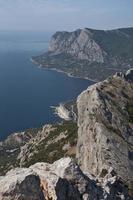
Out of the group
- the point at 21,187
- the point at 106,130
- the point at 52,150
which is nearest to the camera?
the point at 21,187

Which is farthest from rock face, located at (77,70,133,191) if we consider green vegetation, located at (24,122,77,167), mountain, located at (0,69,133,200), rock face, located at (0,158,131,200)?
rock face, located at (0,158,131,200)

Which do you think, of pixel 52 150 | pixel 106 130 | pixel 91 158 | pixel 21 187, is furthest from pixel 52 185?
pixel 52 150

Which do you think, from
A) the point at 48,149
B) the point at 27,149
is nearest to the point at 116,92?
the point at 48,149

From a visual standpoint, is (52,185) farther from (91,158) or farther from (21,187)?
(91,158)

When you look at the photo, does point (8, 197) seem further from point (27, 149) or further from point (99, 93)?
point (27, 149)

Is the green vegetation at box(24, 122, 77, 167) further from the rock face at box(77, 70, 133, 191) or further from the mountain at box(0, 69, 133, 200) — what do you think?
the rock face at box(77, 70, 133, 191)

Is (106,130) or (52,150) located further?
(52,150)
